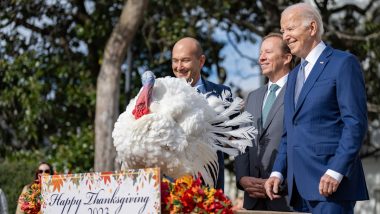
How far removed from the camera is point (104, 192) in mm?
4059

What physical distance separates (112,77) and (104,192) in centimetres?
781

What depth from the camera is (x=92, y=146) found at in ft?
45.4

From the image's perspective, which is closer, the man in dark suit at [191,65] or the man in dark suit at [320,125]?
the man in dark suit at [320,125]

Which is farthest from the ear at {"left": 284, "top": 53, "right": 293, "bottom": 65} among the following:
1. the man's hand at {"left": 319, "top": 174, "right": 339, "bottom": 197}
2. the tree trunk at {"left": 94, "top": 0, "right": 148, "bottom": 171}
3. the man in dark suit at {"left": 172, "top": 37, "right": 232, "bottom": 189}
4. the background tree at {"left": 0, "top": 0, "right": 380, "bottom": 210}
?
the background tree at {"left": 0, "top": 0, "right": 380, "bottom": 210}

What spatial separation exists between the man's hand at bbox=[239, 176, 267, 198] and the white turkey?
368 mm

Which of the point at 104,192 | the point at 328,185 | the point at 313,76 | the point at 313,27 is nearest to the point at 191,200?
the point at 104,192

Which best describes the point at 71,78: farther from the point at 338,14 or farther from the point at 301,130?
the point at 301,130

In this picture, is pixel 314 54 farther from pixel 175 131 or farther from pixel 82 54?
pixel 82 54

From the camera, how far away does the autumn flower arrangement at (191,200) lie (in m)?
3.96

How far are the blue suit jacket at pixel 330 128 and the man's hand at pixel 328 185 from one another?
6 centimetres

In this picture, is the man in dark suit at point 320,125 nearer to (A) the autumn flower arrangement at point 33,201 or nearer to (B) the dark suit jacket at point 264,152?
(B) the dark suit jacket at point 264,152

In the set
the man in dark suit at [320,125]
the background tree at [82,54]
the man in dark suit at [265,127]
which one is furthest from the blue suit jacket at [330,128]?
the background tree at [82,54]

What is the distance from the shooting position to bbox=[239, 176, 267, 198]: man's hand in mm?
5148

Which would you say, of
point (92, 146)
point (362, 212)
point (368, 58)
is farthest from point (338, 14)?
point (92, 146)
